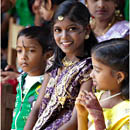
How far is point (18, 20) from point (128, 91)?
11.2ft

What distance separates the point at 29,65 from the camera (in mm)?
2975

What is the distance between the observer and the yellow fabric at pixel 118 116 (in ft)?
6.51

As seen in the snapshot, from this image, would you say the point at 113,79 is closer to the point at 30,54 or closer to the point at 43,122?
the point at 43,122

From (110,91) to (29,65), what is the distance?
102 cm

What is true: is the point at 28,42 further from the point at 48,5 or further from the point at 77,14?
the point at 48,5

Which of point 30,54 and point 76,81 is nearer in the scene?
point 76,81

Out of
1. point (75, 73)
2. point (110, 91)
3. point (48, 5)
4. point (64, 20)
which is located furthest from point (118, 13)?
point (110, 91)

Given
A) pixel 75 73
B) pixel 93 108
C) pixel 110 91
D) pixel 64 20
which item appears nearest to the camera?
pixel 93 108

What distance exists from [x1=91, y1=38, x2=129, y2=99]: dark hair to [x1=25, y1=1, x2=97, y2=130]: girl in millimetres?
371

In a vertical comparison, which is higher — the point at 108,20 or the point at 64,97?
the point at 108,20

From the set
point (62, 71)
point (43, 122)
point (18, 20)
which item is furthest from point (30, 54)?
point (18, 20)

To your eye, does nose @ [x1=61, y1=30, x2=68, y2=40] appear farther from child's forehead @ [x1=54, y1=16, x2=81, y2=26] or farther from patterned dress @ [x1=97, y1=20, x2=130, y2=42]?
patterned dress @ [x1=97, y1=20, x2=130, y2=42]

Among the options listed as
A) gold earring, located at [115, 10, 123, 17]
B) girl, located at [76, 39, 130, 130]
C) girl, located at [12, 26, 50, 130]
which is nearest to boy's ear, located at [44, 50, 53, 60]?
girl, located at [12, 26, 50, 130]

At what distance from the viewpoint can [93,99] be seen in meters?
1.95
